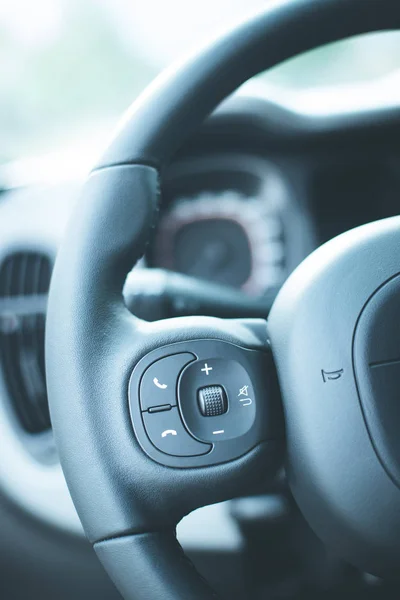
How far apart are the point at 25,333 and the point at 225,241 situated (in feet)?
1.49

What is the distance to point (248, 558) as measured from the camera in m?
0.95

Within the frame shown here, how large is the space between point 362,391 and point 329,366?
0.04 metres

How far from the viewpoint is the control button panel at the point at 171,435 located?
1.84 feet

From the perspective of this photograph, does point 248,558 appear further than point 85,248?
Yes

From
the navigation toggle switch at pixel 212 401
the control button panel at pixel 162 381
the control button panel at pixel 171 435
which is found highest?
the control button panel at pixel 162 381

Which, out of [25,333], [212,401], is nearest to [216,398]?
[212,401]

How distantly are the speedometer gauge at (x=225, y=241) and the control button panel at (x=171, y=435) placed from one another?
2.16ft

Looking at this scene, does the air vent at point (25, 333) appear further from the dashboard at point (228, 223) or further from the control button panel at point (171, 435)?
the control button panel at point (171, 435)

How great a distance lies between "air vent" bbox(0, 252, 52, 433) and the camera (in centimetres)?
96

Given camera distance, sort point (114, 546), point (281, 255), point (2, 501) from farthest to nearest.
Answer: point (281, 255) → point (2, 501) → point (114, 546)

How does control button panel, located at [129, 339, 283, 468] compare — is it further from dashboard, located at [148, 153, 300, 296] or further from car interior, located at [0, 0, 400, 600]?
dashboard, located at [148, 153, 300, 296]

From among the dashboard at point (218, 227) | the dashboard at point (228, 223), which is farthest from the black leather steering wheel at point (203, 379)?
the dashboard at point (228, 223)

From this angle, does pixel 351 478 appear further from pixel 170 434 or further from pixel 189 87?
pixel 189 87

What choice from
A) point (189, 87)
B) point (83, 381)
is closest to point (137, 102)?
point (189, 87)
